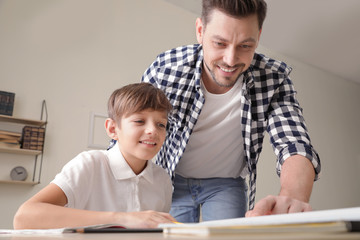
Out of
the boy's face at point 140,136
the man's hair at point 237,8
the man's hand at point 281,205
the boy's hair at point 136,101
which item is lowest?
the man's hand at point 281,205

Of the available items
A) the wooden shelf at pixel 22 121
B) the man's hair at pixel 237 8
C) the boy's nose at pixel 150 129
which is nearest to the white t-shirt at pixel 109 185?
the boy's nose at pixel 150 129

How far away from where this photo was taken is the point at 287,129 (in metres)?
1.43

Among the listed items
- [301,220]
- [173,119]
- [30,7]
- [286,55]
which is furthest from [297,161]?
[286,55]

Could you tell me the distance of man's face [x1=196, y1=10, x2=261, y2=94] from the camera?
142cm

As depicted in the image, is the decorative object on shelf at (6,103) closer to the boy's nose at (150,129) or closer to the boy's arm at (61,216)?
the boy's nose at (150,129)

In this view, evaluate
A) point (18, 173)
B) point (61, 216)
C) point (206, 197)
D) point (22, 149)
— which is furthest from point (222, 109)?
point (18, 173)

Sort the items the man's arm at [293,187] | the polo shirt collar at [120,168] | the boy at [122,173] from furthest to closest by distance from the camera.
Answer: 1. the polo shirt collar at [120,168]
2. the boy at [122,173]
3. the man's arm at [293,187]

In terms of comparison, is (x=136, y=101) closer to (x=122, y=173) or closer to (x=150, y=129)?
(x=150, y=129)

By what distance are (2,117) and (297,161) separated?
2997mm

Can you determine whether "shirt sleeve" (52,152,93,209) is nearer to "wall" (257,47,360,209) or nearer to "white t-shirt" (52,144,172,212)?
"white t-shirt" (52,144,172,212)

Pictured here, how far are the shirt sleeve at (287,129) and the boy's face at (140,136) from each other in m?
0.45

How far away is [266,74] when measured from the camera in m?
1.58

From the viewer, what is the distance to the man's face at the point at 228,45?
1419 mm

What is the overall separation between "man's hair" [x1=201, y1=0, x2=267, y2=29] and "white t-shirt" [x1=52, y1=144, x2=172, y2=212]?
2.19 ft
